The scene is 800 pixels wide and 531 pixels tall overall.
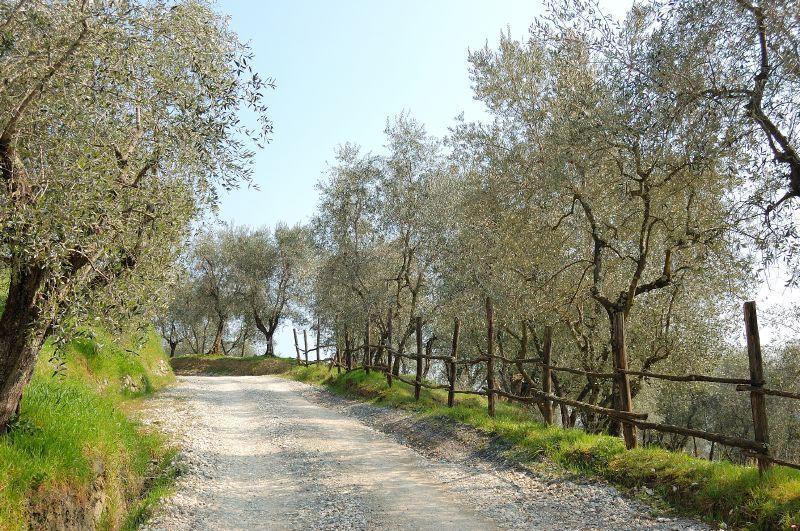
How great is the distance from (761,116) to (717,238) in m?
4.26

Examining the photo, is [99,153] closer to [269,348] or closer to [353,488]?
[353,488]

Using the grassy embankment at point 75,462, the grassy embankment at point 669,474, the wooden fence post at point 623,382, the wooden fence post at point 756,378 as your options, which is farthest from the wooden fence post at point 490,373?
the grassy embankment at point 75,462

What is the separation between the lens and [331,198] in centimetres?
3116

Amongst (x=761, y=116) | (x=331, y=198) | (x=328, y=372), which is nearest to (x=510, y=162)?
(x=761, y=116)

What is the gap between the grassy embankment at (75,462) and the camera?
7129 millimetres

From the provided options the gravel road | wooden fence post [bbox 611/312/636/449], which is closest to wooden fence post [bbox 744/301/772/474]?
the gravel road

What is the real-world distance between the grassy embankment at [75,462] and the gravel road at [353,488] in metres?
0.83

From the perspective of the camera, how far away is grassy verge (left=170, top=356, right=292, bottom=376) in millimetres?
46062

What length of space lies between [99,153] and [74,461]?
4934mm

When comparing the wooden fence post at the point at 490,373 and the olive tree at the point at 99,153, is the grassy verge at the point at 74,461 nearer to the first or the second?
the olive tree at the point at 99,153

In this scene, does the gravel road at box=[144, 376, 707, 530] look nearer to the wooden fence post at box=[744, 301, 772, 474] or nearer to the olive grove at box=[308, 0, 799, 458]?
the wooden fence post at box=[744, 301, 772, 474]

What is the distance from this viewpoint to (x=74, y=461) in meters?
8.37

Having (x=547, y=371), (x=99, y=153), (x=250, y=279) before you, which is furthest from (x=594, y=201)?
(x=250, y=279)

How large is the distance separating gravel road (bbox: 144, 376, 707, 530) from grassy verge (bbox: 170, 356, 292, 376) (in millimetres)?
29605
